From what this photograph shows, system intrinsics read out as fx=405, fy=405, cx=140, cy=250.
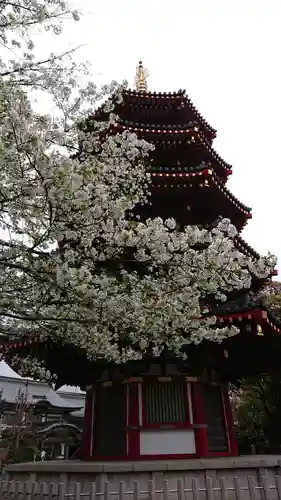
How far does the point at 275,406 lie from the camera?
65.3 ft

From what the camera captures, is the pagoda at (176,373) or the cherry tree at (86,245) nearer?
the cherry tree at (86,245)

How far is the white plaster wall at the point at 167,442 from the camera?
8602mm

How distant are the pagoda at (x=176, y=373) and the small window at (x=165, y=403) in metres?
0.02

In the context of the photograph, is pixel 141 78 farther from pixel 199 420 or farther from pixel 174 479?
pixel 174 479

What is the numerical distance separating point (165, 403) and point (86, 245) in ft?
17.0

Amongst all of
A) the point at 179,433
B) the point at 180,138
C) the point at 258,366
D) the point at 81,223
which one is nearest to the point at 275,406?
the point at 258,366

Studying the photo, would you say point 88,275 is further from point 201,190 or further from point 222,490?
point 201,190

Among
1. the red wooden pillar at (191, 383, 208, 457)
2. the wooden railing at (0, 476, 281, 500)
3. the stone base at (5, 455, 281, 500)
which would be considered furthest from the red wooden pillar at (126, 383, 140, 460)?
the wooden railing at (0, 476, 281, 500)

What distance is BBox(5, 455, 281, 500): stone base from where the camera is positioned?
643cm

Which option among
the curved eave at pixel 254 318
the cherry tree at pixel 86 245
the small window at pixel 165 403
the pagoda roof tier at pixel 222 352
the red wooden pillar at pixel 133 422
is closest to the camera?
the cherry tree at pixel 86 245

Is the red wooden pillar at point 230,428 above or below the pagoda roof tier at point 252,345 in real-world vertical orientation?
below

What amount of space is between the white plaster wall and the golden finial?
11114 mm

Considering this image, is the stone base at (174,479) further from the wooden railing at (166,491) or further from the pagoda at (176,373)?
the pagoda at (176,373)

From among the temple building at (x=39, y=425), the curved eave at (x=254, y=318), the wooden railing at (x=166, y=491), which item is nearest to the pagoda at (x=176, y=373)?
the curved eave at (x=254, y=318)
